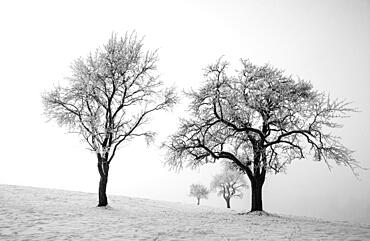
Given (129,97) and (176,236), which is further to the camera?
(129,97)

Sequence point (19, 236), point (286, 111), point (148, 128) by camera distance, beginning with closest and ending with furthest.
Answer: point (19, 236)
point (286, 111)
point (148, 128)

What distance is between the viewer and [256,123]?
66.4ft

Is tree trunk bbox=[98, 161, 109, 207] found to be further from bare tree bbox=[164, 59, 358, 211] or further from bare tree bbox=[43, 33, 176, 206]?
bare tree bbox=[164, 59, 358, 211]

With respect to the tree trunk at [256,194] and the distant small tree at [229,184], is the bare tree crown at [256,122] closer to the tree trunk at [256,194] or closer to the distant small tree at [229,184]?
the tree trunk at [256,194]

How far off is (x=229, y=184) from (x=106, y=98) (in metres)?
31.3

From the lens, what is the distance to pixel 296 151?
20.2 metres

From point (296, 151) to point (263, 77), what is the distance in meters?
6.48

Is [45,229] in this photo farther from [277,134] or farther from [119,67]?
[277,134]

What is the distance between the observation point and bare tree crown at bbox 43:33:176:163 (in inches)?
727

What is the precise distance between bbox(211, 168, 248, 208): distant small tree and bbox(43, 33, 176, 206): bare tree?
2735cm

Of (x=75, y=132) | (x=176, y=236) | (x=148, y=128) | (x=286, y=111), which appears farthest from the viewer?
(x=148, y=128)

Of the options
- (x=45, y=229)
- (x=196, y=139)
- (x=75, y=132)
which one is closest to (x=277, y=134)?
(x=196, y=139)

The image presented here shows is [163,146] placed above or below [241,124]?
below

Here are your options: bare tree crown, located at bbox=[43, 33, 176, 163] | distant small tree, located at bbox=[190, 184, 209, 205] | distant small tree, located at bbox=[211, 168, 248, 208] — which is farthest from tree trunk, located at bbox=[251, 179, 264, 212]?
distant small tree, located at bbox=[190, 184, 209, 205]
